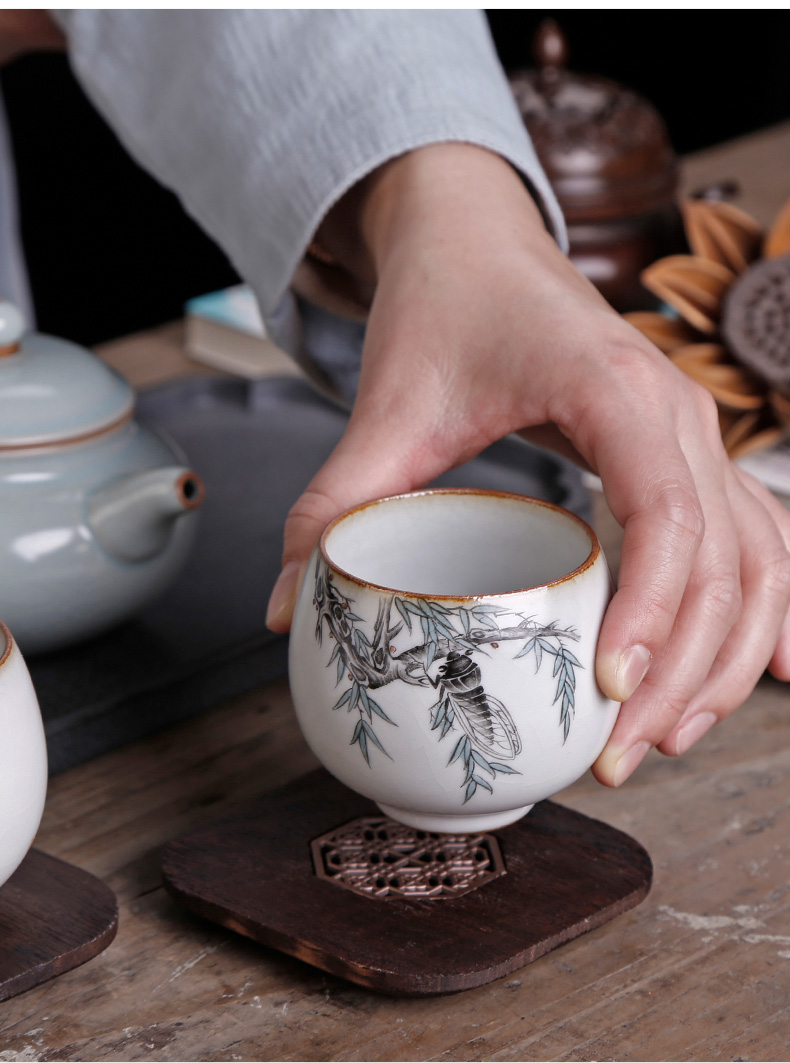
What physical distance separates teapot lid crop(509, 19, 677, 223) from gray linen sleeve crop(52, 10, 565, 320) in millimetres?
351

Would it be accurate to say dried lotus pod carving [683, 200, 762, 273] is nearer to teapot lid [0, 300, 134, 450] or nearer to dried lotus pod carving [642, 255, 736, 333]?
dried lotus pod carving [642, 255, 736, 333]

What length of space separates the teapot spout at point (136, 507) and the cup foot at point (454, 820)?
27 centimetres

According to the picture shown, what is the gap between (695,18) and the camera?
13.0 feet

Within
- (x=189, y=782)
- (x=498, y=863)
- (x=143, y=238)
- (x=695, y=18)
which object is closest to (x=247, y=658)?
(x=189, y=782)

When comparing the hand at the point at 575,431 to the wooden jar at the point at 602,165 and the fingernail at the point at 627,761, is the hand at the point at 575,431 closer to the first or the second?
the fingernail at the point at 627,761

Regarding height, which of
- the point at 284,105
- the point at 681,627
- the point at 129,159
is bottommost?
the point at 129,159

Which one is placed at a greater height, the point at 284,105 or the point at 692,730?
the point at 284,105

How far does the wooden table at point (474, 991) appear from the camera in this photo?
1.65 ft

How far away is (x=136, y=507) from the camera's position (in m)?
0.77

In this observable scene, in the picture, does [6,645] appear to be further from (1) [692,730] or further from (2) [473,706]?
(1) [692,730]

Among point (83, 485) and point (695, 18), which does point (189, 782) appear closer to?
point (83, 485)

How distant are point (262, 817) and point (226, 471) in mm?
500

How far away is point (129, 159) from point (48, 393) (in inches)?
98.3

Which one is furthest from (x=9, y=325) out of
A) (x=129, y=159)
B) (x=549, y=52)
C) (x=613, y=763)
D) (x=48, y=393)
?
(x=129, y=159)
